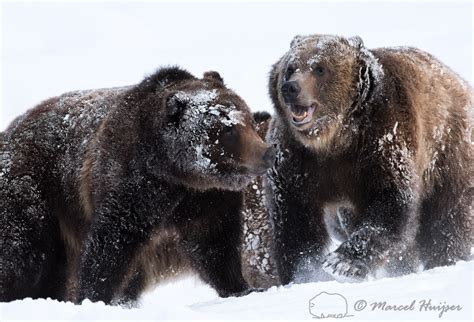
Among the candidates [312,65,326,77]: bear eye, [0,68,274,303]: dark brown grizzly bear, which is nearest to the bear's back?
[0,68,274,303]: dark brown grizzly bear

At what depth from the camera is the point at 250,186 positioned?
9.37 metres

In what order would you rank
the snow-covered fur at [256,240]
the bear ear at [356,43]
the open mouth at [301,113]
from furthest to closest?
the snow-covered fur at [256,240] < the bear ear at [356,43] < the open mouth at [301,113]

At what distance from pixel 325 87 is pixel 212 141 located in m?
1.10

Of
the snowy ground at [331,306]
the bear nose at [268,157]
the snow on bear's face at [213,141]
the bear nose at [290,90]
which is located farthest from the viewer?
the bear nose at [290,90]

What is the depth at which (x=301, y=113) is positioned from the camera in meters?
7.79

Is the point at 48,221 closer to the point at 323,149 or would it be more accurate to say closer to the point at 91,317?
the point at 323,149

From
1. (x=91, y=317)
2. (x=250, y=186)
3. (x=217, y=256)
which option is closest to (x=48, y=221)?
(x=217, y=256)

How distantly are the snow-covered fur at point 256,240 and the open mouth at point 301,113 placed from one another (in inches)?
59.6

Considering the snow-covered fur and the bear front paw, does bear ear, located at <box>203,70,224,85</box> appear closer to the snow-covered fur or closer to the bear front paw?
the snow-covered fur

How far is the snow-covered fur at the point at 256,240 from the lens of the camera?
30.5 feet

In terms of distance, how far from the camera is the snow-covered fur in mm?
9281

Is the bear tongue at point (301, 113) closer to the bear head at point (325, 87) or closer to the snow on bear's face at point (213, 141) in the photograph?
the bear head at point (325, 87)

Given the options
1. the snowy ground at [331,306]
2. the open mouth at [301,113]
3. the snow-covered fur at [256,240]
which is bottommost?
the snow-covered fur at [256,240]

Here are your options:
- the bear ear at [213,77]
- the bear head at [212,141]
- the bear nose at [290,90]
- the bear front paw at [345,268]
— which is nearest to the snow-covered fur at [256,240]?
the bear ear at [213,77]
